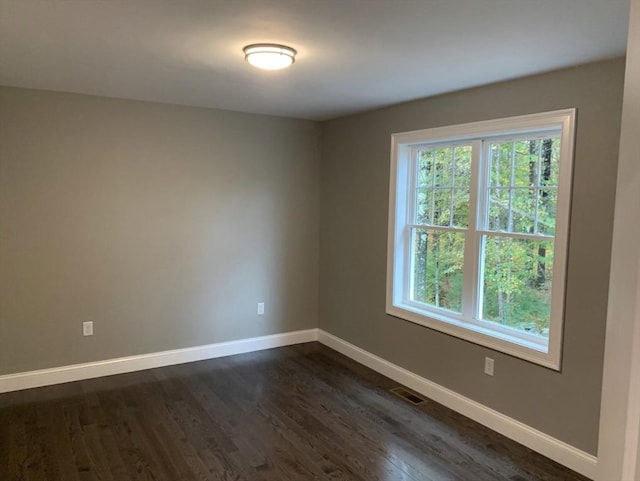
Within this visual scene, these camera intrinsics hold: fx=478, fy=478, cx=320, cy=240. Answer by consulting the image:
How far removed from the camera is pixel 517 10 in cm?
192

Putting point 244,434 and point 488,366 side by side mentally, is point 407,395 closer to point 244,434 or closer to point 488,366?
point 488,366

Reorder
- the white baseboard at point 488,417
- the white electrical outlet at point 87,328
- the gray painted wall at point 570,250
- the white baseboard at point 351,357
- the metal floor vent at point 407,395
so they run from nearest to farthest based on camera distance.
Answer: the gray painted wall at point 570,250
the white baseboard at point 488,417
the white baseboard at point 351,357
the metal floor vent at point 407,395
the white electrical outlet at point 87,328

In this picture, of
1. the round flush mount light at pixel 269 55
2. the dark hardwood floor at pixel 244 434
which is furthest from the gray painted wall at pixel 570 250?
the round flush mount light at pixel 269 55

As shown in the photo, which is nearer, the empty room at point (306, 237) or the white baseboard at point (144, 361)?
the empty room at point (306, 237)

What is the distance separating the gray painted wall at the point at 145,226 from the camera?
3.67 metres

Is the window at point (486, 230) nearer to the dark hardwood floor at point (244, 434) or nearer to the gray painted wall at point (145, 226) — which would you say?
the dark hardwood floor at point (244, 434)

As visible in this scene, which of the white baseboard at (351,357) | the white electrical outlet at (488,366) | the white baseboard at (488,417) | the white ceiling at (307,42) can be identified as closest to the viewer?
the white ceiling at (307,42)

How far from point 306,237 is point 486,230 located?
6.85 ft

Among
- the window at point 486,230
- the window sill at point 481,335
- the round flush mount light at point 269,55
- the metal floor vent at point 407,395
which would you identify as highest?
the round flush mount light at point 269,55

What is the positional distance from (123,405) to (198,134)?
233 cm

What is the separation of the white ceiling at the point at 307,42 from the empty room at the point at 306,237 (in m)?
0.02

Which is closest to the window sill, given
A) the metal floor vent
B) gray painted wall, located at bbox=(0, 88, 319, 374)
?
the metal floor vent

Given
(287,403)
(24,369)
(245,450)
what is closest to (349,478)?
(245,450)

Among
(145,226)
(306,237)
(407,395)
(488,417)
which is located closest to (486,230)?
(488,417)
